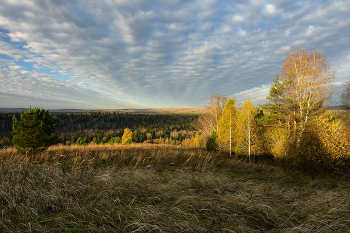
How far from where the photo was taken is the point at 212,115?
3238cm

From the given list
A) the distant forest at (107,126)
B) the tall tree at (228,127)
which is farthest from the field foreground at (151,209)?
the distant forest at (107,126)

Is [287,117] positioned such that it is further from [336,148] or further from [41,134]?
[41,134]

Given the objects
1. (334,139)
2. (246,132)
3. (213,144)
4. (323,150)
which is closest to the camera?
(334,139)

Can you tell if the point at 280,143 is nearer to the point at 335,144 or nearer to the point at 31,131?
the point at 335,144

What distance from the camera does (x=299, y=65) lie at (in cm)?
1739

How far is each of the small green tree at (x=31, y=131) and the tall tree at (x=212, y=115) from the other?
22936 mm

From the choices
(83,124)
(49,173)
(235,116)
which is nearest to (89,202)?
(49,173)

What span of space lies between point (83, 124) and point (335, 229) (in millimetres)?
165068

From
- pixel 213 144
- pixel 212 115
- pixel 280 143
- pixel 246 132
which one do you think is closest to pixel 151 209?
pixel 280 143

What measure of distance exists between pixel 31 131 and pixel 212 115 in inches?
1042

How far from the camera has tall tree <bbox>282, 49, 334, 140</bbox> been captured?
52.9 feet

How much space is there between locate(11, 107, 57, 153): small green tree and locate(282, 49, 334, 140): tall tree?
22.1 meters

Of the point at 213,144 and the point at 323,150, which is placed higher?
the point at 323,150

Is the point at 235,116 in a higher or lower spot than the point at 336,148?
higher
